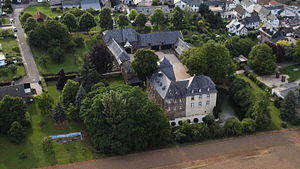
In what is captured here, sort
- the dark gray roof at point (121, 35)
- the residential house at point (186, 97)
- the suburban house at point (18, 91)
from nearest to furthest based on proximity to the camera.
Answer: the residential house at point (186, 97)
the suburban house at point (18, 91)
the dark gray roof at point (121, 35)

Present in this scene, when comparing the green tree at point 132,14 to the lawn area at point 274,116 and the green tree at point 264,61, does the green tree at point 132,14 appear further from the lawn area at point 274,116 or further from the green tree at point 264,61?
the lawn area at point 274,116

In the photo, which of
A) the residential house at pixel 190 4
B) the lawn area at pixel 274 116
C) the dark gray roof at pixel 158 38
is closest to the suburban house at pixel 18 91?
the dark gray roof at pixel 158 38

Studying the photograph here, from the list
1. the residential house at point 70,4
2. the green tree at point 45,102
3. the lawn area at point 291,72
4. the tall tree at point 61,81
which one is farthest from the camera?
the residential house at point 70,4

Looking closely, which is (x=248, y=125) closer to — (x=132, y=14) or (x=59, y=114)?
(x=59, y=114)

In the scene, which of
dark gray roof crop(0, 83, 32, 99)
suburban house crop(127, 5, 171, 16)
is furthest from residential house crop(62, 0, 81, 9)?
dark gray roof crop(0, 83, 32, 99)

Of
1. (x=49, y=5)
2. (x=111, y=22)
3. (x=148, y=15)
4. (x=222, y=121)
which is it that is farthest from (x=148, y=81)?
(x=49, y=5)
